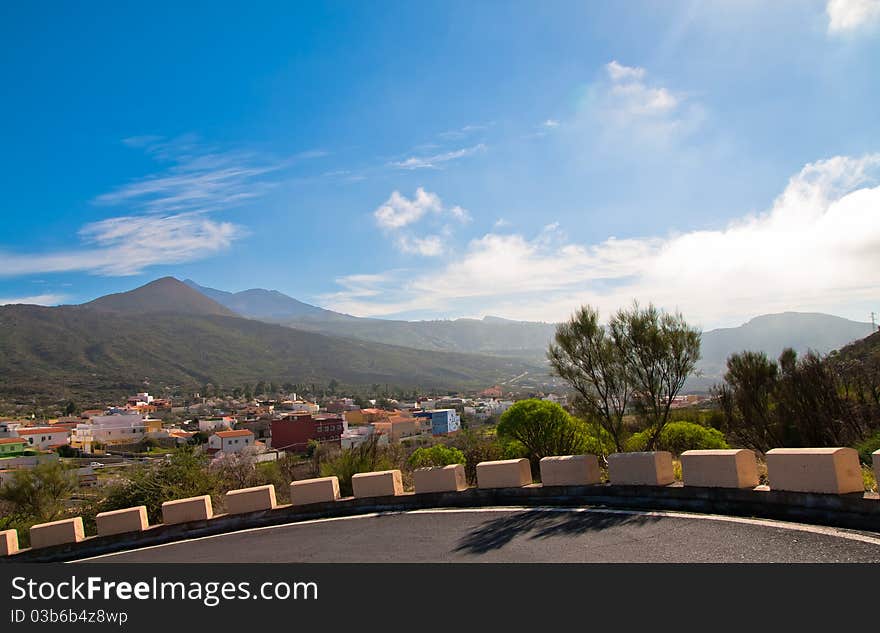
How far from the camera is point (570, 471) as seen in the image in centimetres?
892

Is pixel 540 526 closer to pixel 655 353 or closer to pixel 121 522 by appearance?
pixel 655 353

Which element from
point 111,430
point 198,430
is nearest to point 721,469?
point 198,430

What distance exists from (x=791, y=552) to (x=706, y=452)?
2.20 metres

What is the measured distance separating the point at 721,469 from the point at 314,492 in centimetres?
646

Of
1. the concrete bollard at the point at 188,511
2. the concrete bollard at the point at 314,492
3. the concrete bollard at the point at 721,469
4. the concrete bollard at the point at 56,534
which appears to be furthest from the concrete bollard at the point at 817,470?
the concrete bollard at the point at 56,534

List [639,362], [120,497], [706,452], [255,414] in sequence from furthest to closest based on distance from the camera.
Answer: [255,414]
[120,497]
[639,362]
[706,452]

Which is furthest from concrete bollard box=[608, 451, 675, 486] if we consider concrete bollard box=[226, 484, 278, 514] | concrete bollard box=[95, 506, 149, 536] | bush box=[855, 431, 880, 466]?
concrete bollard box=[95, 506, 149, 536]

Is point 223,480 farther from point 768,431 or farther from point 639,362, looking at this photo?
point 768,431

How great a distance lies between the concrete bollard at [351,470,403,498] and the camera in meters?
10.2

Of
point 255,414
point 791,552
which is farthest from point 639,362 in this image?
point 255,414

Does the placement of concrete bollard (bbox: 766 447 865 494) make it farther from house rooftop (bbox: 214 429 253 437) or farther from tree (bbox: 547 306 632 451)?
house rooftop (bbox: 214 429 253 437)

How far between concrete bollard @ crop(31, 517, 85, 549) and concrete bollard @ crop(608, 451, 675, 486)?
909 centimetres
